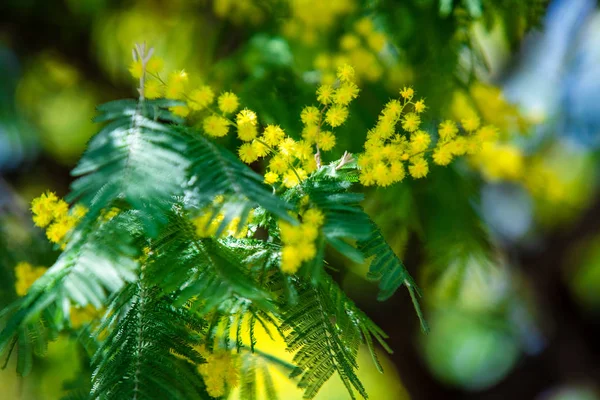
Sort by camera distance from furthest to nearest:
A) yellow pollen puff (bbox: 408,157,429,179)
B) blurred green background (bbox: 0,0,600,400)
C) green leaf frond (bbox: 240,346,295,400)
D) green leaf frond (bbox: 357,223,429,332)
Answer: blurred green background (bbox: 0,0,600,400), green leaf frond (bbox: 240,346,295,400), yellow pollen puff (bbox: 408,157,429,179), green leaf frond (bbox: 357,223,429,332)

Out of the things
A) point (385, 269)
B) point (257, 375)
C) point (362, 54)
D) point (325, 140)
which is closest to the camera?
point (385, 269)

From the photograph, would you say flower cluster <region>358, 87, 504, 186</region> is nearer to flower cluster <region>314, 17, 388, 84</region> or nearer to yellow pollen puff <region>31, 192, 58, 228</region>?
yellow pollen puff <region>31, 192, 58, 228</region>

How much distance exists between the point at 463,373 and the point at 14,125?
3.65m

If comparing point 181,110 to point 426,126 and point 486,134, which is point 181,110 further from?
point 426,126

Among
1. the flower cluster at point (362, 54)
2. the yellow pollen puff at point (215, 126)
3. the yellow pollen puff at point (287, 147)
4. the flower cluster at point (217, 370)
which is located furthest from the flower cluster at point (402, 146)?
the flower cluster at point (362, 54)

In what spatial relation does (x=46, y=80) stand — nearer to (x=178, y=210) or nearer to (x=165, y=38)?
Result: (x=165, y=38)

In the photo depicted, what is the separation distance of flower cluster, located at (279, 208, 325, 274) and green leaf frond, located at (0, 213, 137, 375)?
0.59ft

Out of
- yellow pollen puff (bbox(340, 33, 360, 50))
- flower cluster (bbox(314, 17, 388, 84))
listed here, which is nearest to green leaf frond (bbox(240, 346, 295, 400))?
flower cluster (bbox(314, 17, 388, 84))

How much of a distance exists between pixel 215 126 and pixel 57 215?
0.26 meters

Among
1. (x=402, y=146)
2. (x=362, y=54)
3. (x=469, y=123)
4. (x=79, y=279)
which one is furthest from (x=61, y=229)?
(x=362, y=54)

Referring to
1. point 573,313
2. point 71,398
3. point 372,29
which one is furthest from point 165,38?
point 573,313

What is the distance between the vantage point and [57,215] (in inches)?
35.1

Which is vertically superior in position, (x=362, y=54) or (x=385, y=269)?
(x=362, y=54)

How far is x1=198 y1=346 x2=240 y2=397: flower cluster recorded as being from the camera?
854 mm
